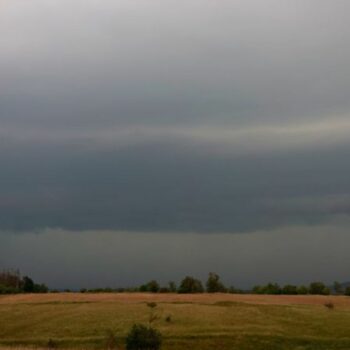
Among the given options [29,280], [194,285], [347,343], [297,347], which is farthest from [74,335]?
[29,280]

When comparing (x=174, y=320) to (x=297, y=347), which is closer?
(x=297, y=347)

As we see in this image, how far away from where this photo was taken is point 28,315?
81.9 metres

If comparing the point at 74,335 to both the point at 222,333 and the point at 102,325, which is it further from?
the point at 222,333

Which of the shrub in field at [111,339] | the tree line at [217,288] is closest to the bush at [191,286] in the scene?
the tree line at [217,288]

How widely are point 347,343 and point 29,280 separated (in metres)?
113

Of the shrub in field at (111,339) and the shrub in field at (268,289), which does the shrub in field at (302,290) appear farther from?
the shrub in field at (111,339)

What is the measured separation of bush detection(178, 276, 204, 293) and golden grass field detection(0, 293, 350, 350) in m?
43.2

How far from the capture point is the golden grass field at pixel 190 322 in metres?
63.9

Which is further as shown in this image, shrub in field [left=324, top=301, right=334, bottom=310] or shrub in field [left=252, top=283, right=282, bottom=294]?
shrub in field [left=252, top=283, right=282, bottom=294]

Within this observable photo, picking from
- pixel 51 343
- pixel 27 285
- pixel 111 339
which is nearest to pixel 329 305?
pixel 111 339

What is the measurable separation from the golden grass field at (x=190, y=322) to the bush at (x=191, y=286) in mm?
43166

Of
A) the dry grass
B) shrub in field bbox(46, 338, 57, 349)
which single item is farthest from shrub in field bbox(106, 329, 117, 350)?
the dry grass

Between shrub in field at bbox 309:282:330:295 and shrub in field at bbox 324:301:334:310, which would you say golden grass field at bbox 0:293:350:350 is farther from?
shrub in field at bbox 309:282:330:295

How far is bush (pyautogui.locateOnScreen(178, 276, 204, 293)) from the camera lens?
5556 inches
